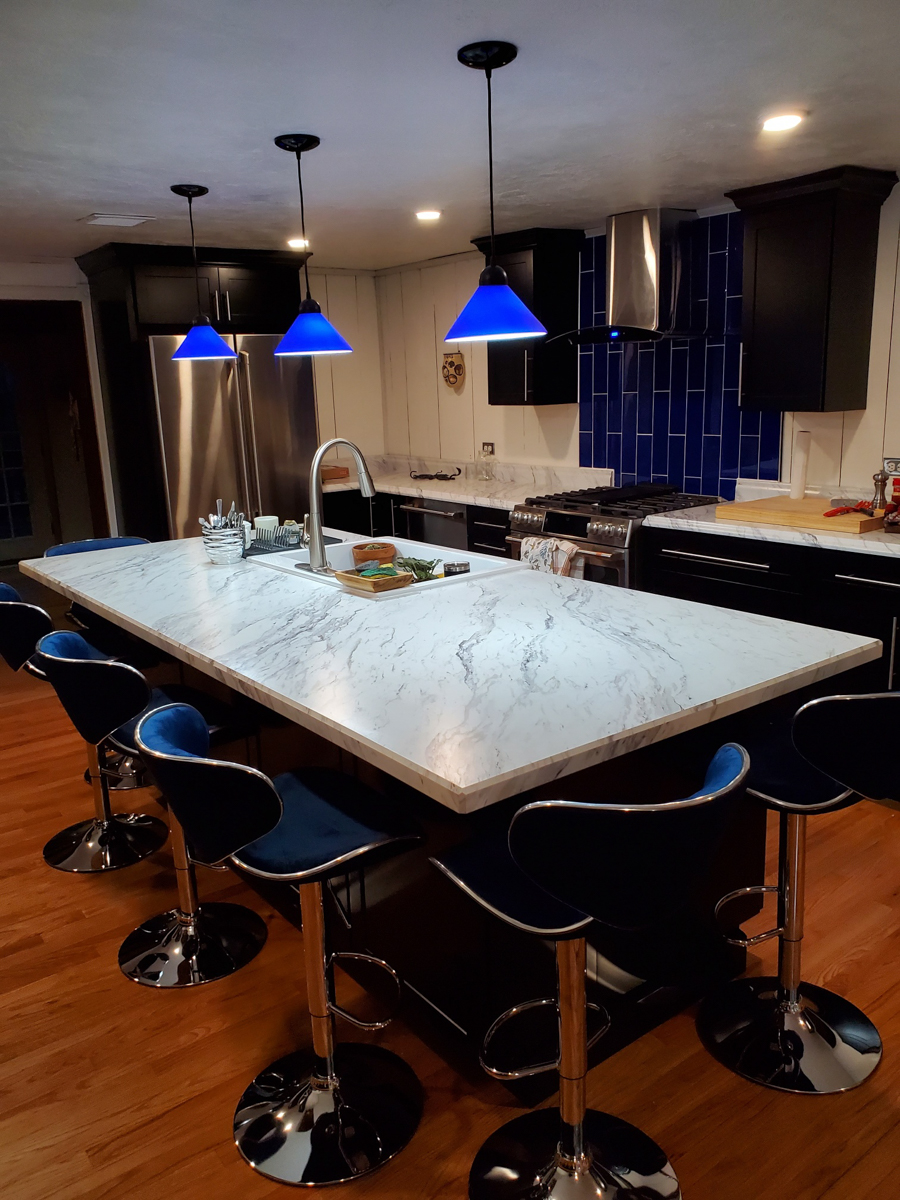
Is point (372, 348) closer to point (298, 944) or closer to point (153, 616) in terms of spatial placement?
point (153, 616)

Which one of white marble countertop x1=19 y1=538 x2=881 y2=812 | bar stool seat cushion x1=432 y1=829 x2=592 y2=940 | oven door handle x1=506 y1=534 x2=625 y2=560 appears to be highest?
white marble countertop x1=19 y1=538 x2=881 y2=812

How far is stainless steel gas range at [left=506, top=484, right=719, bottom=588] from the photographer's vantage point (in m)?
4.43

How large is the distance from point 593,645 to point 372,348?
530 centimetres

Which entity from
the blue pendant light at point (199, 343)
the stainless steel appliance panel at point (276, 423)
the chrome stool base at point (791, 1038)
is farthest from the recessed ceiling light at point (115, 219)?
the chrome stool base at point (791, 1038)

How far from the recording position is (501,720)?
175 cm

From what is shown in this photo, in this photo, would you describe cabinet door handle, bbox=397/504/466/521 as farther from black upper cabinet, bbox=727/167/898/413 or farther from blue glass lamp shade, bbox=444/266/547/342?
blue glass lamp shade, bbox=444/266/547/342

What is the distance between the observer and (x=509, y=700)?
1859mm

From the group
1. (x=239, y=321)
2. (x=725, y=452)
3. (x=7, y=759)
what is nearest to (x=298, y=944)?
(x=7, y=759)

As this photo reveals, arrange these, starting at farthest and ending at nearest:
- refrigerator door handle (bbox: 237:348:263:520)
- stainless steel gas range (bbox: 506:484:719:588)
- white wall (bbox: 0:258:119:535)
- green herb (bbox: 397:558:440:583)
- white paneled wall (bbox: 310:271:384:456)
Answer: white paneled wall (bbox: 310:271:384:456) → refrigerator door handle (bbox: 237:348:263:520) → white wall (bbox: 0:258:119:535) → stainless steel gas range (bbox: 506:484:719:588) → green herb (bbox: 397:558:440:583)

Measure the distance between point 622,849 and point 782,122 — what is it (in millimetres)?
2705

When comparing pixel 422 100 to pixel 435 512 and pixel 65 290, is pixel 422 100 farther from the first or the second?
pixel 65 290

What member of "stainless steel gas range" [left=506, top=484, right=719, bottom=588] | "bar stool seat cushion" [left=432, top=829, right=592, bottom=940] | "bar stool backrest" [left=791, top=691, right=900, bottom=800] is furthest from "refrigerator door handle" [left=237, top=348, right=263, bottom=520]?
"bar stool backrest" [left=791, top=691, right=900, bottom=800]

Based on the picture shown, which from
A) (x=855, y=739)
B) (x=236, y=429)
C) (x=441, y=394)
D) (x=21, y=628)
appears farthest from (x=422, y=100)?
(x=441, y=394)

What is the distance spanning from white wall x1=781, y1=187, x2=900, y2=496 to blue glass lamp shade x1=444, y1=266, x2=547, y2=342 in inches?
85.9
